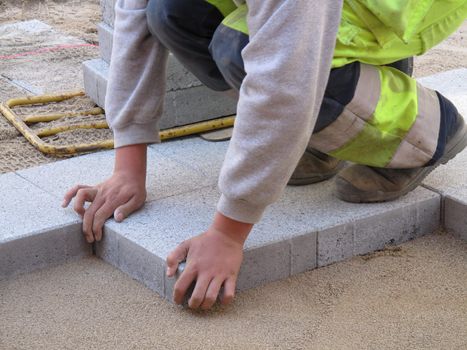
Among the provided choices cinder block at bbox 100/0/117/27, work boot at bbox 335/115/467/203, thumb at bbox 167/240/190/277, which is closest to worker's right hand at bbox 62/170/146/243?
thumb at bbox 167/240/190/277

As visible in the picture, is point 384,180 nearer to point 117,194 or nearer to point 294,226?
point 294,226

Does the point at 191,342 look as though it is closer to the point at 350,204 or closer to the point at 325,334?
the point at 325,334

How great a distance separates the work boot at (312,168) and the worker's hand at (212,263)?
20.1 inches

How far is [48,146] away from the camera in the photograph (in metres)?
2.90

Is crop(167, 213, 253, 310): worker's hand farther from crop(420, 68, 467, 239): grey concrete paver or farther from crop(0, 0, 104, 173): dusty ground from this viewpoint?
crop(0, 0, 104, 173): dusty ground

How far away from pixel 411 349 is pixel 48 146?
1.49 m

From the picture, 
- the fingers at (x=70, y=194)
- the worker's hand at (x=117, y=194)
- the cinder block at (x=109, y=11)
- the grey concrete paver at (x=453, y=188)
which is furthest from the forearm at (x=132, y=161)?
the cinder block at (x=109, y=11)

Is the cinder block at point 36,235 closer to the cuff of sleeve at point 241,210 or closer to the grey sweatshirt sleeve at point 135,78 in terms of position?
the grey sweatshirt sleeve at point 135,78

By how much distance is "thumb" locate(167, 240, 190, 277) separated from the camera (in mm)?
2008

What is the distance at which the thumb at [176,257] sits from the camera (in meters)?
2.01

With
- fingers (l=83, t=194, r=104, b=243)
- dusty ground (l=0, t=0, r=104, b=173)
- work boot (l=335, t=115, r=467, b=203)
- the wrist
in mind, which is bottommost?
dusty ground (l=0, t=0, r=104, b=173)

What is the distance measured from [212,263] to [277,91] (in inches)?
17.0

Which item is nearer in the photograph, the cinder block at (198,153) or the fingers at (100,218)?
the fingers at (100,218)

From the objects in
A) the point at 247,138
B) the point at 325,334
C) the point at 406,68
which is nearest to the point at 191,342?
the point at 325,334
